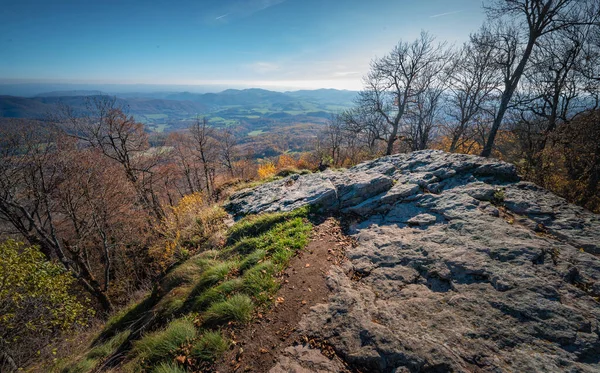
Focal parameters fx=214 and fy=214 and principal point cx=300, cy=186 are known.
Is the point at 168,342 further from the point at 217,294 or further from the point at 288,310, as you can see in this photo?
the point at 288,310

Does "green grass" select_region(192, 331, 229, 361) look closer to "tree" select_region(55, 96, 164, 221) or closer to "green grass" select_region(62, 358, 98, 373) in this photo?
"green grass" select_region(62, 358, 98, 373)

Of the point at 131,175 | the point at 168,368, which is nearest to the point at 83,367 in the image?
the point at 168,368

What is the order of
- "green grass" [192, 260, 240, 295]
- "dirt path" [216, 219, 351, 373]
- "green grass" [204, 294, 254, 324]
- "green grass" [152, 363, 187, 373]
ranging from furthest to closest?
"green grass" [192, 260, 240, 295] → "green grass" [204, 294, 254, 324] → "dirt path" [216, 219, 351, 373] → "green grass" [152, 363, 187, 373]

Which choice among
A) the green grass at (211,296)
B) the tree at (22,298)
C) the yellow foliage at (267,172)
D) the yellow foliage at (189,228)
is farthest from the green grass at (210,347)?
the yellow foliage at (267,172)

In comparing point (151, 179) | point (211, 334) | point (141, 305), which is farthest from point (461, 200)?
point (151, 179)

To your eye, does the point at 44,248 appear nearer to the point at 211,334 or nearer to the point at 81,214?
the point at 81,214

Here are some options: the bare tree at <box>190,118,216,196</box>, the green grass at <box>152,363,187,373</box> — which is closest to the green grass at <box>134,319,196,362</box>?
the green grass at <box>152,363,187,373</box>

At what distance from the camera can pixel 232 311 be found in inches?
190

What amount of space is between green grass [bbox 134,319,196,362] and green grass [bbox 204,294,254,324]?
424 mm

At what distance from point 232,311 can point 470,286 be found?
515cm

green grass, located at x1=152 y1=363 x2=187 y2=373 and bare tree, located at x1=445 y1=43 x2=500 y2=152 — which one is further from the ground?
bare tree, located at x1=445 y1=43 x2=500 y2=152

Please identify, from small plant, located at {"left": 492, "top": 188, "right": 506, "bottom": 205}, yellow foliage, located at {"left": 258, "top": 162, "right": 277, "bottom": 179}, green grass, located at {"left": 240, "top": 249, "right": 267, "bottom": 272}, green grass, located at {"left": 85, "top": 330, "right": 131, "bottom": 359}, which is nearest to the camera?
green grass, located at {"left": 85, "top": 330, "right": 131, "bottom": 359}

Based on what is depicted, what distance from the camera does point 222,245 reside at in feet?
29.1

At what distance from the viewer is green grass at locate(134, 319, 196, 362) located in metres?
4.36
